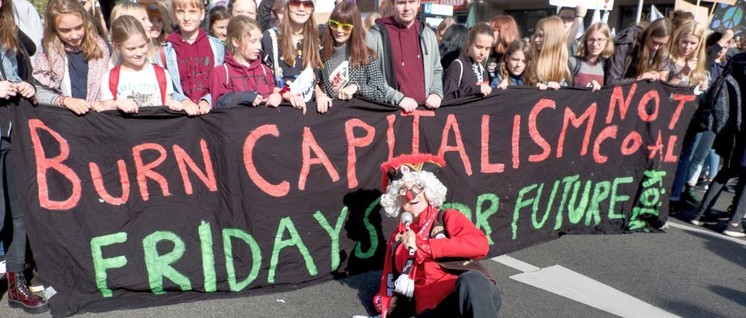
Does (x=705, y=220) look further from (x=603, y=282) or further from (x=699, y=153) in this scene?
(x=603, y=282)

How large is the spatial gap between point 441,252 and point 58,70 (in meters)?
2.36

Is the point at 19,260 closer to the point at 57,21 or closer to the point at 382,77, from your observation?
the point at 57,21

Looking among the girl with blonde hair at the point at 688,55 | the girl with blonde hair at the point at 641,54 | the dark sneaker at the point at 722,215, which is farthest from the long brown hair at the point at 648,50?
the dark sneaker at the point at 722,215

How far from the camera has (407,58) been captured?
3965 mm

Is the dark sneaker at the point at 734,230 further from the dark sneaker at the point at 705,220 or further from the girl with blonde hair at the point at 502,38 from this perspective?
the girl with blonde hair at the point at 502,38

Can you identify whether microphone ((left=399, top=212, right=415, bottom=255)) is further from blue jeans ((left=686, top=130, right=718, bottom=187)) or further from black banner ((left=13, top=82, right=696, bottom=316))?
blue jeans ((left=686, top=130, right=718, bottom=187))

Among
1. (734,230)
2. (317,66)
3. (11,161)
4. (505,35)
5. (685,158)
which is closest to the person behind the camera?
(11,161)

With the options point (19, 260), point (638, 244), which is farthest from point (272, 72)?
point (638, 244)

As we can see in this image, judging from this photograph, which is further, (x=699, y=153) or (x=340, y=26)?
(x=699, y=153)

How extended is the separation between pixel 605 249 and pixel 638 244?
35 cm

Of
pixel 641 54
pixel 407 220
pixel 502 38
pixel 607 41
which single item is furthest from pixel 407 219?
pixel 641 54

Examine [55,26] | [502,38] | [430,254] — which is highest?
[55,26]

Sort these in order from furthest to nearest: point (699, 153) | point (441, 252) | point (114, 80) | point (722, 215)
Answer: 1. point (699, 153)
2. point (722, 215)
3. point (114, 80)
4. point (441, 252)

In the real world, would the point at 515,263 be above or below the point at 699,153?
below
